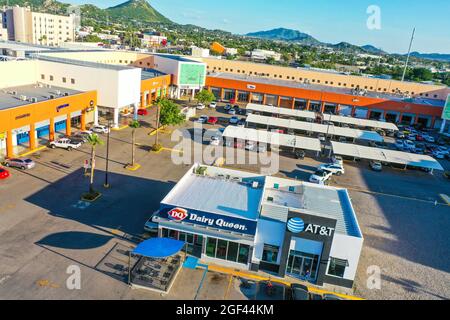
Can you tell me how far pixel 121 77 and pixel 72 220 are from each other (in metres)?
30.4

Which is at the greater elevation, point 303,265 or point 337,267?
point 337,267

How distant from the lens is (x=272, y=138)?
2244 inches

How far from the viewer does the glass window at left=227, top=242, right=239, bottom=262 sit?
2631 centimetres

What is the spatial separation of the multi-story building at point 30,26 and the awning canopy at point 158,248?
540 feet

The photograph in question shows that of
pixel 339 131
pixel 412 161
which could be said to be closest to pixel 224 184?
pixel 412 161

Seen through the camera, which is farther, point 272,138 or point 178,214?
point 272,138

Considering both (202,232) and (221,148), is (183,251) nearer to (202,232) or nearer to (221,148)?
(202,232)

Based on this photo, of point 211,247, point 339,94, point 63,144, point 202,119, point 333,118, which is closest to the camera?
point 211,247

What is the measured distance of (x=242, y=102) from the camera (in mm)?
91000

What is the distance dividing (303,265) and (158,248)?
10.3 meters

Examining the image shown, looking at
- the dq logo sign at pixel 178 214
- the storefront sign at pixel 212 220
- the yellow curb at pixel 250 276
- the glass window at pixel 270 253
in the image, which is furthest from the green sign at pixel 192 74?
the yellow curb at pixel 250 276

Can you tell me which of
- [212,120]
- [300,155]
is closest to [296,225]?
[300,155]

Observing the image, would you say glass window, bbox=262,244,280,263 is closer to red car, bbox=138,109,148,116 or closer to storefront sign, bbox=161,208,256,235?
storefront sign, bbox=161,208,256,235

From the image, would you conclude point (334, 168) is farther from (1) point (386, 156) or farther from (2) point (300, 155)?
(1) point (386, 156)
